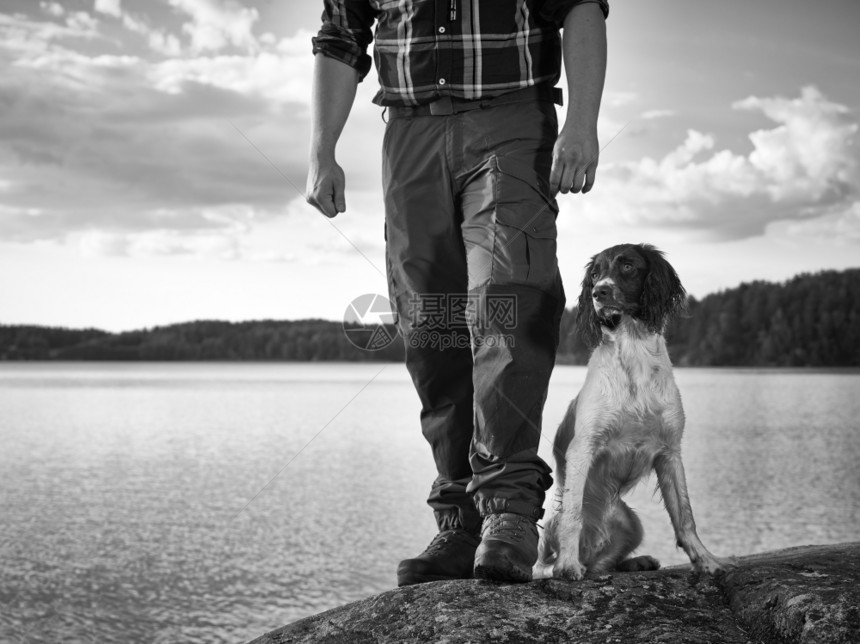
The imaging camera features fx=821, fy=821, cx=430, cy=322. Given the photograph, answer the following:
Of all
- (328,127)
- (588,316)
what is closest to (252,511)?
(328,127)

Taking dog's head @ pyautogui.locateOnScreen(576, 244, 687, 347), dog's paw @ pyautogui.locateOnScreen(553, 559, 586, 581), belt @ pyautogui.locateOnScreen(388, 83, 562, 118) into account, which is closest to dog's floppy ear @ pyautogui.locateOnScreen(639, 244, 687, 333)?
dog's head @ pyautogui.locateOnScreen(576, 244, 687, 347)

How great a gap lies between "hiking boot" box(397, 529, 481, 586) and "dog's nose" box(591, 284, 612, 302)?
130cm

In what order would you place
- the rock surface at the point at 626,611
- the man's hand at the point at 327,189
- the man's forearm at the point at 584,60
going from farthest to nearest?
1. the man's hand at the point at 327,189
2. the man's forearm at the point at 584,60
3. the rock surface at the point at 626,611

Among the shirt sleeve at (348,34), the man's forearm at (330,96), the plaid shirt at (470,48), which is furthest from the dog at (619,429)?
the shirt sleeve at (348,34)

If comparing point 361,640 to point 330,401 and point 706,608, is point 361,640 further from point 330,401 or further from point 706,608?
point 330,401

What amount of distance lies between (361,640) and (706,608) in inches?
53.7

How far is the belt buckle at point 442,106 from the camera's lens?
3.85m

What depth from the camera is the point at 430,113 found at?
3918 millimetres

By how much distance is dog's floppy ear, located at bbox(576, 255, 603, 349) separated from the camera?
3881 mm

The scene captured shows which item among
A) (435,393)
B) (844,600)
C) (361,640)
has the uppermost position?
(435,393)

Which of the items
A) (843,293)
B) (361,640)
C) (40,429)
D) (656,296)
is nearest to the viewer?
(361,640)

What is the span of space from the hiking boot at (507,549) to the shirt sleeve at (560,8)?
2.31 m

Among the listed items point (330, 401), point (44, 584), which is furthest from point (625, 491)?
point (330, 401)

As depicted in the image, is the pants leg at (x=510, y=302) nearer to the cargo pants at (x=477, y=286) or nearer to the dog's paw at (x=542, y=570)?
the cargo pants at (x=477, y=286)
